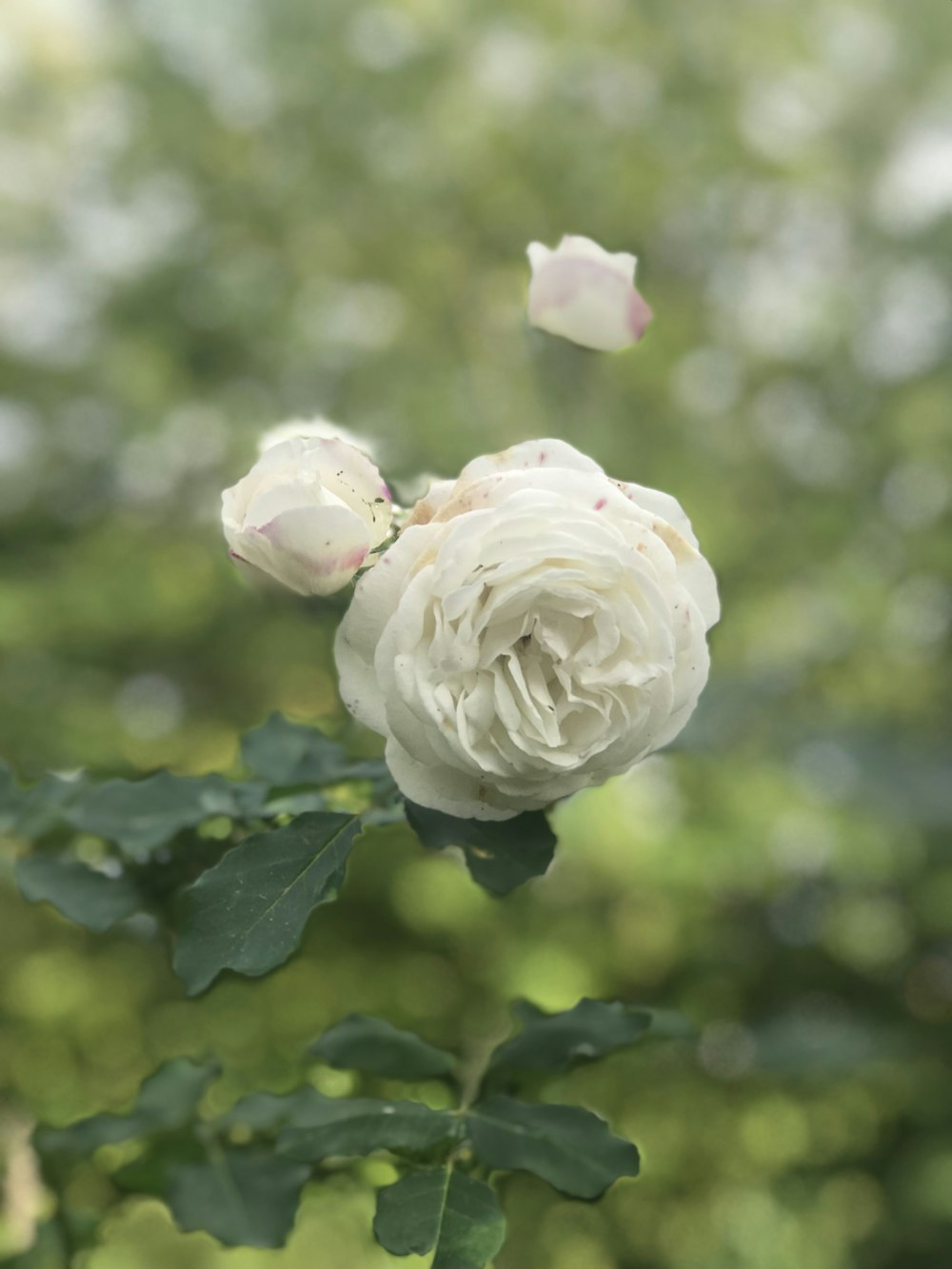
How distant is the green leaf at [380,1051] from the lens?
30.9 inches

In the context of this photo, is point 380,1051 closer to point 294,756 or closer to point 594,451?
point 294,756

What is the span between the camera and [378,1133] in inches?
26.5

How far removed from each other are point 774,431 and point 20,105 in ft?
9.63

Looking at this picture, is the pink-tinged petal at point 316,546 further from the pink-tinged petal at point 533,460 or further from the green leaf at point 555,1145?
the green leaf at point 555,1145

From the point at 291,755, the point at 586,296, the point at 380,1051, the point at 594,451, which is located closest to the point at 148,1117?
the point at 380,1051

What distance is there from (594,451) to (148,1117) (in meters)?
1.71

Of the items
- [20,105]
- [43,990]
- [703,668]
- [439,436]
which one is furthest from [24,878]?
[20,105]

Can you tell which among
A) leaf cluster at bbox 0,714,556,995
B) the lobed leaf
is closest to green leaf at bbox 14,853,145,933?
leaf cluster at bbox 0,714,556,995

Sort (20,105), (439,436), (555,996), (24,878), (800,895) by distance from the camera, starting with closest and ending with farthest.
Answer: (24,878)
(555,996)
(800,895)
(439,436)
(20,105)

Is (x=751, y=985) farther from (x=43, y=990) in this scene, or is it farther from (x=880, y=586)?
(x=43, y=990)

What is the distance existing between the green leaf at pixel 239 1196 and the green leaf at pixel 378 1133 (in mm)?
112

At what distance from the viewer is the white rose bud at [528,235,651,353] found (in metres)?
0.73

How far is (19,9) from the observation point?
4.30 metres

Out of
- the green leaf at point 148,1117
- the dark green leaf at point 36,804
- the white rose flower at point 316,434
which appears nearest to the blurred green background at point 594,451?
the green leaf at point 148,1117
